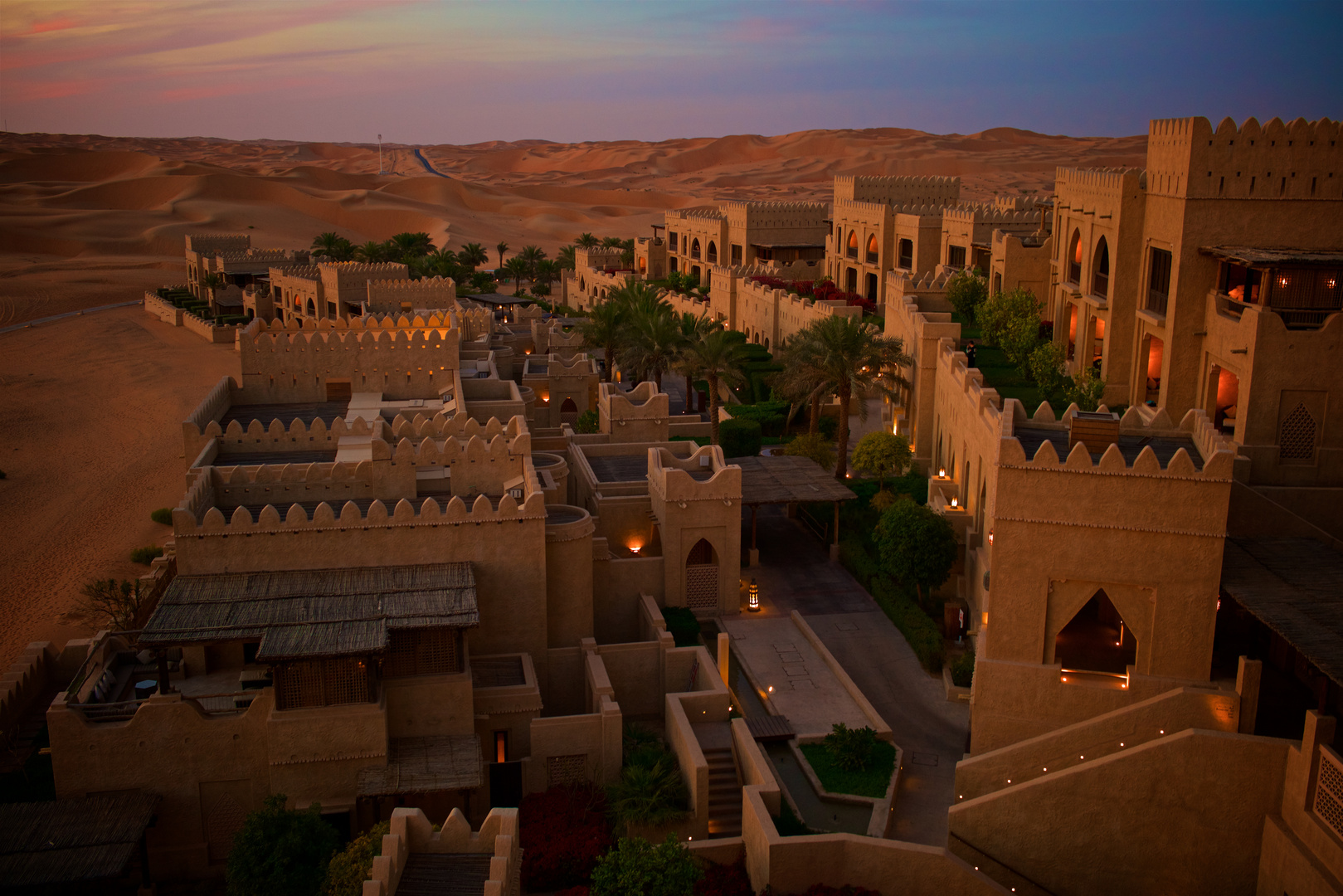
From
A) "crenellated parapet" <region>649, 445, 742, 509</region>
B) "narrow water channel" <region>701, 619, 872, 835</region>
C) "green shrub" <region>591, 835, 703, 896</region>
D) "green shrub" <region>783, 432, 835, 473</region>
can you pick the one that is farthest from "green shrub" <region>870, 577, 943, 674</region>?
"green shrub" <region>591, 835, 703, 896</region>

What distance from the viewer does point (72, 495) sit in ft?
125

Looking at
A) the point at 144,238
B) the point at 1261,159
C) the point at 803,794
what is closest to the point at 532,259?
the point at 144,238

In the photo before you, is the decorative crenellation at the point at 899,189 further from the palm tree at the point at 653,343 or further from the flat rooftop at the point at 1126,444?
the flat rooftop at the point at 1126,444

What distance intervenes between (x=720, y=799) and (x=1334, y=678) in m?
9.70

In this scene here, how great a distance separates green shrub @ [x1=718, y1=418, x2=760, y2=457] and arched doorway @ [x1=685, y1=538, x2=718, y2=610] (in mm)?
9847

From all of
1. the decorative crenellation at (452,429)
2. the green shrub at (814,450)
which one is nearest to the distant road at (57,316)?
the decorative crenellation at (452,429)

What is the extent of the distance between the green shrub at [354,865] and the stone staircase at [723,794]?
18.7ft

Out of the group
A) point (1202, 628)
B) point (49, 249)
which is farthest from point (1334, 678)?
point (49, 249)

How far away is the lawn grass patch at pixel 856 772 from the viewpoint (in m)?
19.3

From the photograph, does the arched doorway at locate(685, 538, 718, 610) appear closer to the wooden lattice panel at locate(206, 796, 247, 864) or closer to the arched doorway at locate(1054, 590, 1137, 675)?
the arched doorway at locate(1054, 590, 1137, 675)

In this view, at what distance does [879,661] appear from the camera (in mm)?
24297

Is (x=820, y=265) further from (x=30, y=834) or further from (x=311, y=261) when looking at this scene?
(x=30, y=834)

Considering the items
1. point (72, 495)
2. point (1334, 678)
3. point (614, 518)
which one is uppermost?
point (1334, 678)

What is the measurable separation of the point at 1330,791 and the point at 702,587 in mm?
14034
